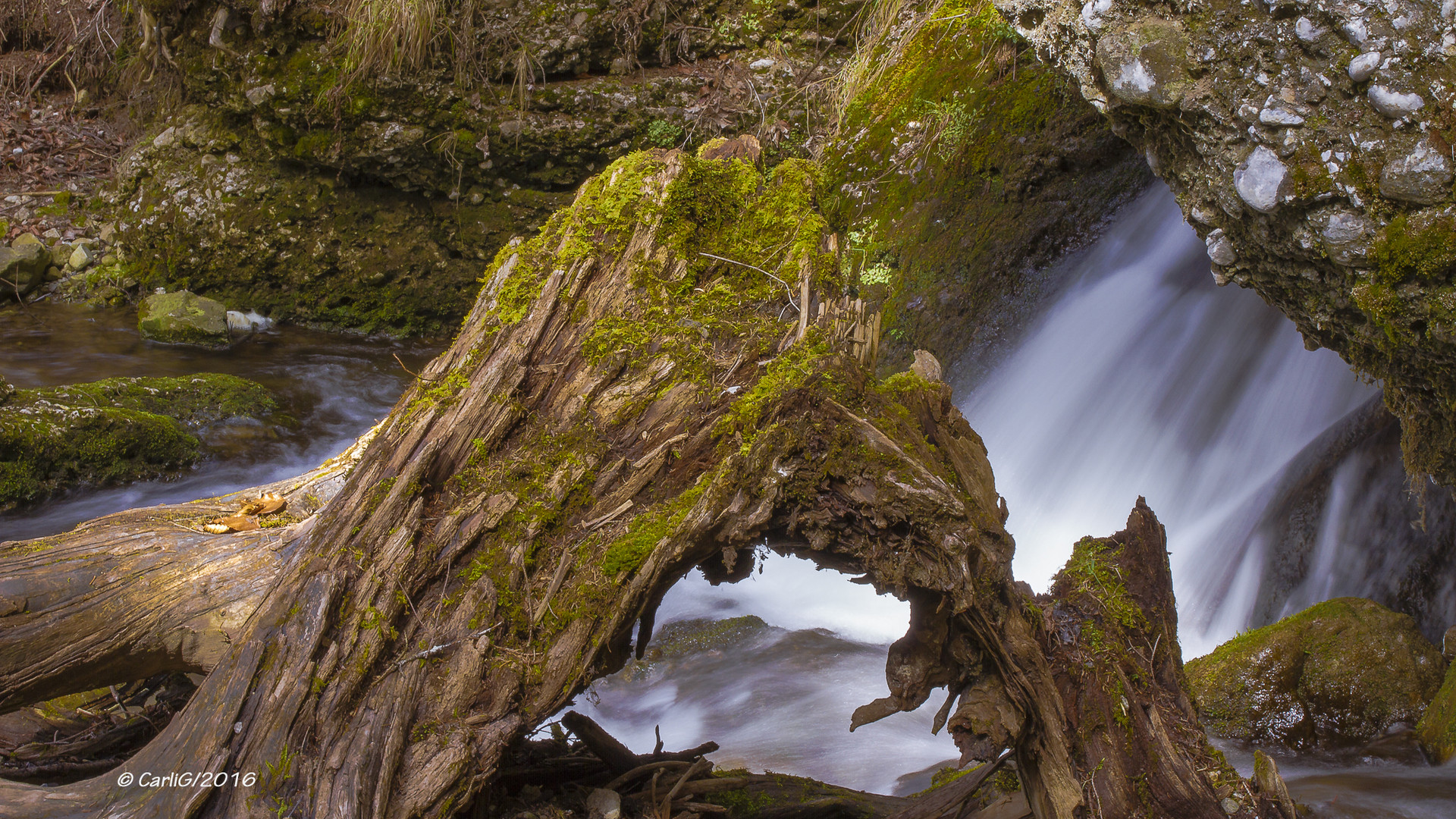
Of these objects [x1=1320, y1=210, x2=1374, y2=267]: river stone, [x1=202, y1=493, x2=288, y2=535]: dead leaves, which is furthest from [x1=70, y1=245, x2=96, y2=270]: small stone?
[x1=1320, y1=210, x2=1374, y2=267]: river stone

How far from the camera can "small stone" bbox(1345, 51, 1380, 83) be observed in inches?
92.9

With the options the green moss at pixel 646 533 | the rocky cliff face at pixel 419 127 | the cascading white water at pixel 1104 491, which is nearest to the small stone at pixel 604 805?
the green moss at pixel 646 533

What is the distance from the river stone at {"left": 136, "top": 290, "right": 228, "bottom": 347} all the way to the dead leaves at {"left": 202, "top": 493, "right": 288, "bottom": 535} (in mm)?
6978

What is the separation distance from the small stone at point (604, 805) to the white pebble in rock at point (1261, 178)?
2.86 meters

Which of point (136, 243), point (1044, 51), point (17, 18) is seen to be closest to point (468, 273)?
point (136, 243)

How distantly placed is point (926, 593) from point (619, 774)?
131 centimetres

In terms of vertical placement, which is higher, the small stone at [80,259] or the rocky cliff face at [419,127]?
the rocky cliff face at [419,127]

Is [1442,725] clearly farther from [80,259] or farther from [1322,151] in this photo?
[80,259]

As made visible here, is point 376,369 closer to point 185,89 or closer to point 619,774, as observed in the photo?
point 185,89

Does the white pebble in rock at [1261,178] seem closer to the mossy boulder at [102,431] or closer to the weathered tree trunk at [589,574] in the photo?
the weathered tree trunk at [589,574]

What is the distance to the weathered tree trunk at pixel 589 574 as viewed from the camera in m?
2.12

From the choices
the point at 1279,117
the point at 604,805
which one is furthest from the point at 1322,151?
the point at 604,805

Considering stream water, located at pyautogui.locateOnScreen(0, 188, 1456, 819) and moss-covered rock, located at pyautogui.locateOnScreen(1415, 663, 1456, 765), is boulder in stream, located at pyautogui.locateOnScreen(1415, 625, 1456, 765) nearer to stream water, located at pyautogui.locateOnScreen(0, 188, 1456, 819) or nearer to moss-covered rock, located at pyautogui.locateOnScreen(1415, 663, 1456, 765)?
moss-covered rock, located at pyautogui.locateOnScreen(1415, 663, 1456, 765)

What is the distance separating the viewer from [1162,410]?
19.2ft
